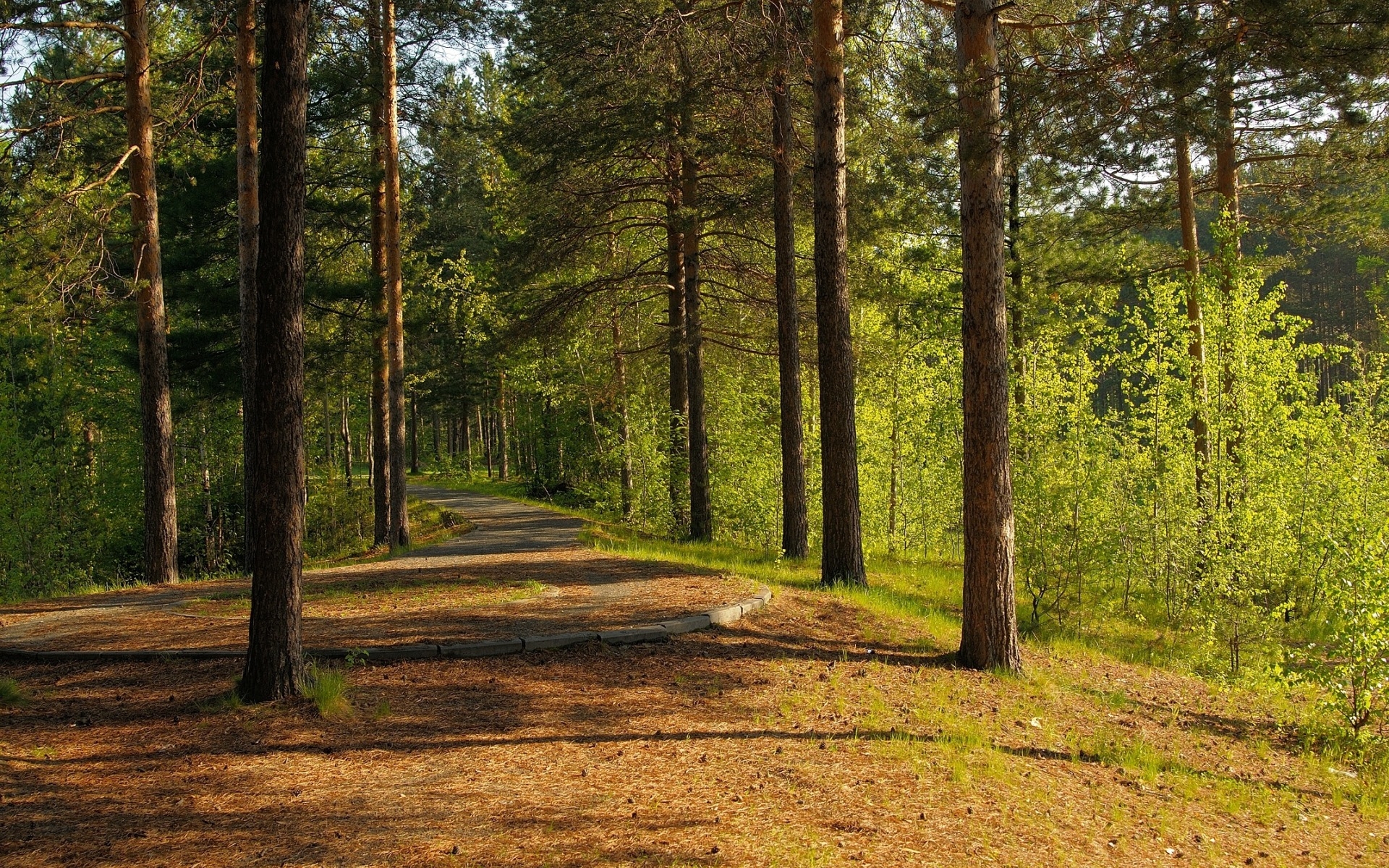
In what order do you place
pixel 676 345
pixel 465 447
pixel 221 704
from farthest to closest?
pixel 465 447
pixel 676 345
pixel 221 704

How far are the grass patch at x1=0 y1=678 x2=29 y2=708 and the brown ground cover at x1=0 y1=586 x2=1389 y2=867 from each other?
0.34 ft

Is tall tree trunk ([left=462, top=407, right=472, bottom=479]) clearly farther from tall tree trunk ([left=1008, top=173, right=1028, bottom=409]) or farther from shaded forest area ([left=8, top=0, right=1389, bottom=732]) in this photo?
tall tree trunk ([left=1008, top=173, right=1028, bottom=409])

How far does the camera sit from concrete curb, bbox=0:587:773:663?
697cm

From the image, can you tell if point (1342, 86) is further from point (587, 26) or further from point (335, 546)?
point (335, 546)

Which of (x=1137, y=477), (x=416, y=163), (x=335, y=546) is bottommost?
(x=335, y=546)

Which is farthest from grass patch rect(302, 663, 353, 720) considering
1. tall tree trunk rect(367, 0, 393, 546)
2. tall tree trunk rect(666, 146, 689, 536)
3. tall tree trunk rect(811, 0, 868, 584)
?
tall tree trunk rect(367, 0, 393, 546)

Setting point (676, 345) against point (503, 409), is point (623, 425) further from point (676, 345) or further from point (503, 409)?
point (503, 409)

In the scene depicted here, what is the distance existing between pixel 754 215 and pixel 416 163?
22.9 ft

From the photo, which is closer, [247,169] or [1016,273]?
[247,169]

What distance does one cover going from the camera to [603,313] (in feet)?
59.2

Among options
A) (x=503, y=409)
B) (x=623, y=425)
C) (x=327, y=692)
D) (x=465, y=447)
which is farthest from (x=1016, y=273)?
(x=465, y=447)

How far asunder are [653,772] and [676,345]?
999 centimetres

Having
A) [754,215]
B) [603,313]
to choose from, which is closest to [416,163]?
[603,313]

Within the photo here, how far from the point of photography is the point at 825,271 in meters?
10.3
